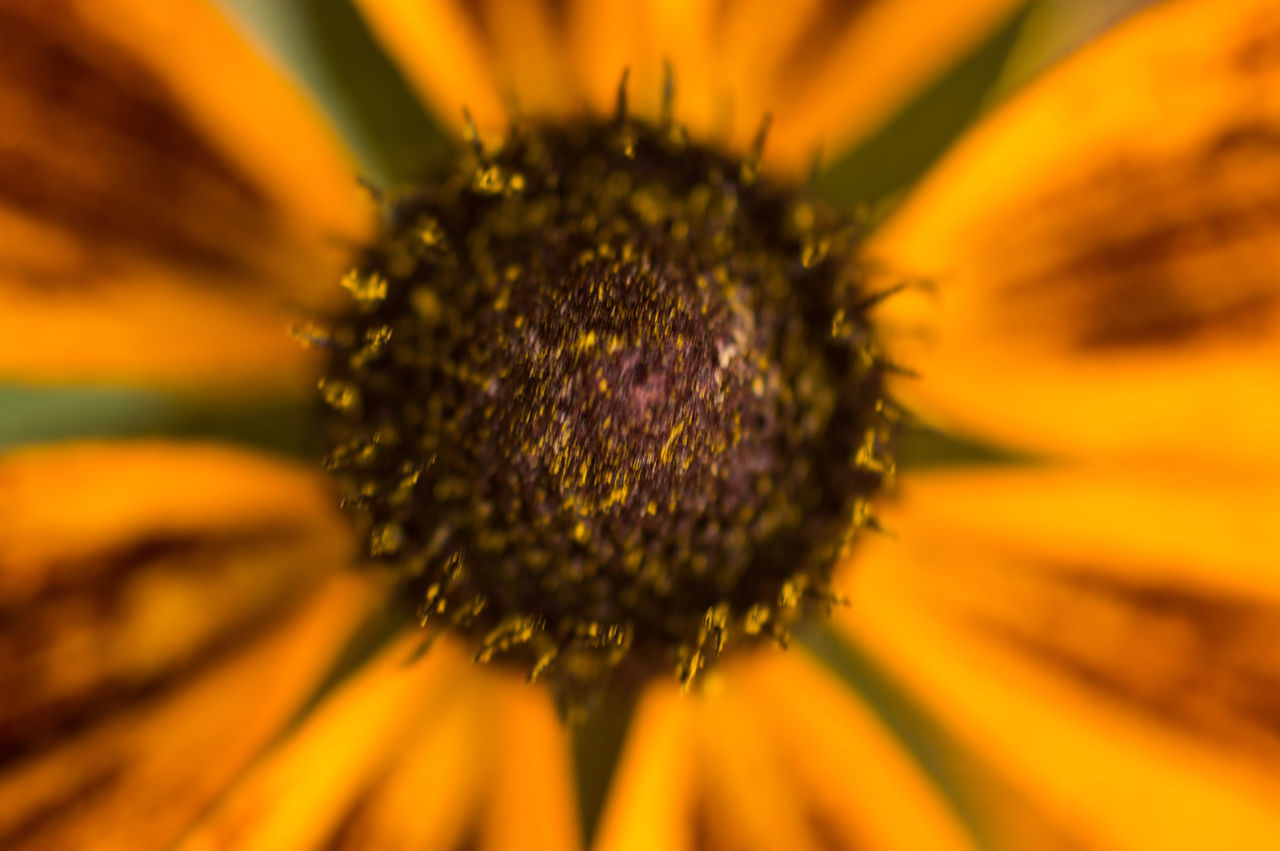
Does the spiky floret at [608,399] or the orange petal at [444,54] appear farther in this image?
the orange petal at [444,54]

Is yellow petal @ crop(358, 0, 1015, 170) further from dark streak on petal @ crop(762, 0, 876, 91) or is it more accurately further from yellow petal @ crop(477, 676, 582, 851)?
yellow petal @ crop(477, 676, 582, 851)

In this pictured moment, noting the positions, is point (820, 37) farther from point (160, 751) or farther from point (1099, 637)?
point (160, 751)

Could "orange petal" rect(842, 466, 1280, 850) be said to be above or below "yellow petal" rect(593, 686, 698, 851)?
above

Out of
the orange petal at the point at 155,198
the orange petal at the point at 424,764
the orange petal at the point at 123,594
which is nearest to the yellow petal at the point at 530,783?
the orange petal at the point at 424,764

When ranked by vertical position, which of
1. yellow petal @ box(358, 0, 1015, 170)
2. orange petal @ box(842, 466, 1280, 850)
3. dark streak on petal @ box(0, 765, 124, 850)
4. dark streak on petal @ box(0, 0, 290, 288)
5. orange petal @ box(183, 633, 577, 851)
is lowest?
dark streak on petal @ box(0, 765, 124, 850)

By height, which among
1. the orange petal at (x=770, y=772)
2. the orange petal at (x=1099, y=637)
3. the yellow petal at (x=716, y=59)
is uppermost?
the yellow petal at (x=716, y=59)

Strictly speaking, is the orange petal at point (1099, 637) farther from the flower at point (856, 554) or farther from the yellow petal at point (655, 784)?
the yellow petal at point (655, 784)

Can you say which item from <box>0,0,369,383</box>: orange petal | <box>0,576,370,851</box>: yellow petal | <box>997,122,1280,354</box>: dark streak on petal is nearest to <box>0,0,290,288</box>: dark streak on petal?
<box>0,0,369,383</box>: orange petal
